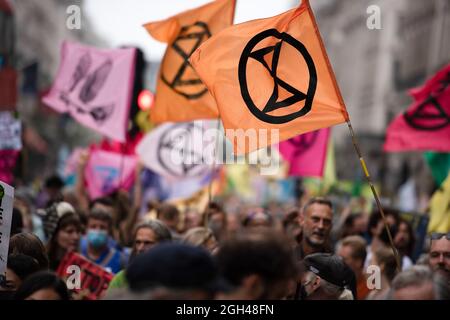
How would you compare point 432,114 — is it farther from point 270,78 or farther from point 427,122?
point 270,78

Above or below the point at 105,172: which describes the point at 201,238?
above

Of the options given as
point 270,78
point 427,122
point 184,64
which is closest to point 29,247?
point 270,78

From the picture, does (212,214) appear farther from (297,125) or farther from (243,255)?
(243,255)

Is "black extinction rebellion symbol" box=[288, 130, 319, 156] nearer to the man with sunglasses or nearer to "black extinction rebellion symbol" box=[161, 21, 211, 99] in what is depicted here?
"black extinction rebellion symbol" box=[161, 21, 211, 99]

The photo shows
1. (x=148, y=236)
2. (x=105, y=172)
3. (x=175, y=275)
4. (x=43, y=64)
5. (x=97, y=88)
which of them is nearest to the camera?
(x=175, y=275)

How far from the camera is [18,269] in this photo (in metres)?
5.18

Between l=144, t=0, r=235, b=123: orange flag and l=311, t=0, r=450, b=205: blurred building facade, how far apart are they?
2886cm

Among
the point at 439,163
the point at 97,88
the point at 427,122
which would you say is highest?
the point at 97,88

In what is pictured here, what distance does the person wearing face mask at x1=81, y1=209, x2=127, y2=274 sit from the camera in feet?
25.5

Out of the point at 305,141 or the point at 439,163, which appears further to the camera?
the point at 305,141

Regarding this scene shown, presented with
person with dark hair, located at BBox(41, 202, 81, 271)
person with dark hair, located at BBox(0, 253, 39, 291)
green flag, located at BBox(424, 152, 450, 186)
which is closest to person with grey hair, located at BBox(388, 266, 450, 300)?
person with dark hair, located at BBox(0, 253, 39, 291)

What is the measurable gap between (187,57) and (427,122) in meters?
2.63

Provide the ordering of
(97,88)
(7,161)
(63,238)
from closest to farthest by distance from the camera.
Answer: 1. (63,238)
2. (97,88)
3. (7,161)

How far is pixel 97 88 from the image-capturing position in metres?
11.2
